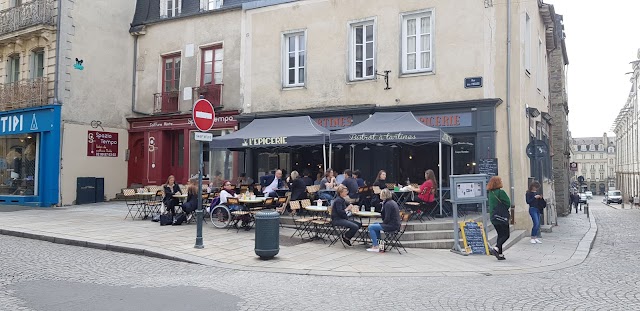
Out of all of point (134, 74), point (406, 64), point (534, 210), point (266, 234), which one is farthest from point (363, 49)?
point (134, 74)

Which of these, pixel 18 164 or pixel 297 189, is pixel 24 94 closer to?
pixel 18 164

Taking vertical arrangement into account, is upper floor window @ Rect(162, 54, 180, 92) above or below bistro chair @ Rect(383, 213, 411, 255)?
above

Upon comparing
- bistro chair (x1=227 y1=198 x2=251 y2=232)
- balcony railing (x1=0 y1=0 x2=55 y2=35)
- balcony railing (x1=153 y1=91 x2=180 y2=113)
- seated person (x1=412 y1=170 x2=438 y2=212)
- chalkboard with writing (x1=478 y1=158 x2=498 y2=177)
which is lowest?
bistro chair (x1=227 y1=198 x2=251 y2=232)

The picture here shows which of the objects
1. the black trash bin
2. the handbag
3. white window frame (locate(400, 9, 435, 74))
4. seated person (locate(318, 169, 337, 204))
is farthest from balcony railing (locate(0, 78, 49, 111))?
the handbag

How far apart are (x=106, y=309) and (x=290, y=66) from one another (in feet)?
40.0

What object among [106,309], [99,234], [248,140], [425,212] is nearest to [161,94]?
[248,140]

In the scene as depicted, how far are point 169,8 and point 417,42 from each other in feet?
34.9

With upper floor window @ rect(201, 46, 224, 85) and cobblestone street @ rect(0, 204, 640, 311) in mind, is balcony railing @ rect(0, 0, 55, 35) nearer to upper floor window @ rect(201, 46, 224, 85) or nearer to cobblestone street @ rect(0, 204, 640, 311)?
upper floor window @ rect(201, 46, 224, 85)

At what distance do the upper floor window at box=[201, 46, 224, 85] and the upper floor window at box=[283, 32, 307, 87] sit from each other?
2909mm

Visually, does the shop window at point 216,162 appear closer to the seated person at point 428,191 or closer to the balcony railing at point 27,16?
the balcony railing at point 27,16

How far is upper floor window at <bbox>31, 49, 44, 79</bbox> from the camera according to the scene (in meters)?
18.8

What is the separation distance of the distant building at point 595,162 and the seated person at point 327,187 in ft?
400

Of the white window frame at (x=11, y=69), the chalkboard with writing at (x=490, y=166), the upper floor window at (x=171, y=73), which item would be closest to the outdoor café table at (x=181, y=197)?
the upper floor window at (x=171, y=73)

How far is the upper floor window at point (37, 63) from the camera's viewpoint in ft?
61.6
